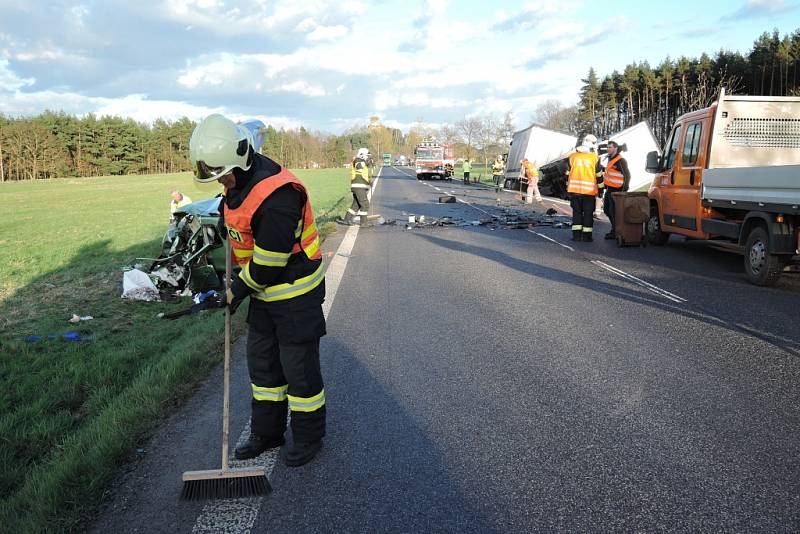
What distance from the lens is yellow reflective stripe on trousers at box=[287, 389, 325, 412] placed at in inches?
136

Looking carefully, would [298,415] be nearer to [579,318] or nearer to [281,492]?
[281,492]

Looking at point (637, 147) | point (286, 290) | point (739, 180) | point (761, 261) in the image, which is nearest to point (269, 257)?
point (286, 290)

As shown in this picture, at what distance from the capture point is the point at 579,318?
6.38m

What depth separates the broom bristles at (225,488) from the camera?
307 cm

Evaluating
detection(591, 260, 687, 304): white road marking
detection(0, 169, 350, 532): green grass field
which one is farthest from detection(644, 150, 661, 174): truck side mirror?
detection(0, 169, 350, 532): green grass field

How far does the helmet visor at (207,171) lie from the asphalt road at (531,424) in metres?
1.63

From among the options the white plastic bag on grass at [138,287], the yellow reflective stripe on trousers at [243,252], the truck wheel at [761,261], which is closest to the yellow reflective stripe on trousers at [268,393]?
the yellow reflective stripe on trousers at [243,252]

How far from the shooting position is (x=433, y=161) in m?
44.0

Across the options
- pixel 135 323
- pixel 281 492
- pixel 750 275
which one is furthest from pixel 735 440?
pixel 135 323

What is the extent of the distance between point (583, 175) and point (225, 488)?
34.0 feet

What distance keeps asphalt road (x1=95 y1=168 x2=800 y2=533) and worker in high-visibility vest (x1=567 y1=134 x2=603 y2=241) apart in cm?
460

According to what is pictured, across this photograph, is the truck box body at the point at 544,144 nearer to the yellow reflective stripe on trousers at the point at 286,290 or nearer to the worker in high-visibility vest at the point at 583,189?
the worker in high-visibility vest at the point at 583,189

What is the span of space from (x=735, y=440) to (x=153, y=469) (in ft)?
11.2

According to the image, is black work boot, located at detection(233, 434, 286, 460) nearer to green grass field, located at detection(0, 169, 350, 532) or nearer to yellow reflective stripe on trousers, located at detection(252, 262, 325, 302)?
green grass field, located at detection(0, 169, 350, 532)
